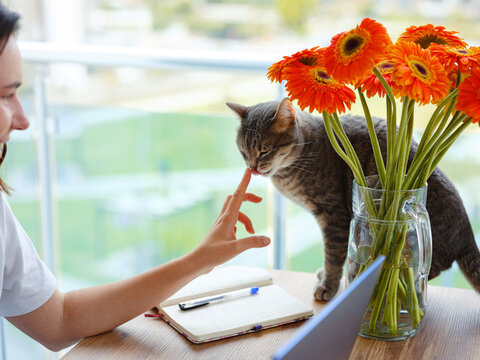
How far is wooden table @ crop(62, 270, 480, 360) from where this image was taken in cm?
95

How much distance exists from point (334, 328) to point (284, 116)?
74 cm

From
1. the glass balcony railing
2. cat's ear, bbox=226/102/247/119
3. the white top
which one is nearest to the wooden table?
the white top

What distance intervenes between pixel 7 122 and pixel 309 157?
70 cm

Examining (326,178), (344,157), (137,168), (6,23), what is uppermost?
(6,23)

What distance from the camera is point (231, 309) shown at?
1090 millimetres

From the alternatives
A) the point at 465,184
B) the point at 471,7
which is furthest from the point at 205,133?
the point at 471,7

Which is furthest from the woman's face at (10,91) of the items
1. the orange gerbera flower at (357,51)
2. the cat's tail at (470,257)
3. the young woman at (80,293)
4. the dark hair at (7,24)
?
the cat's tail at (470,257)

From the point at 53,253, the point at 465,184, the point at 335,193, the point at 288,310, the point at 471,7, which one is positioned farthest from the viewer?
the point at 471,7

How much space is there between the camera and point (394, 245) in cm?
94

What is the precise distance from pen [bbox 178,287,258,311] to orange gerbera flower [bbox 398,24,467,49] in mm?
559

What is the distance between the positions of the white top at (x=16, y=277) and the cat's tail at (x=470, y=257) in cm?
80

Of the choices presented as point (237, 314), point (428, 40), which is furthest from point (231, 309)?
point (428, 40)

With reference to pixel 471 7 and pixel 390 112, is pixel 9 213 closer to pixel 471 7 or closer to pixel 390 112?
pixel 390 112

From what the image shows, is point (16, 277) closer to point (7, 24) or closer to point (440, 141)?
point (7, 24)
